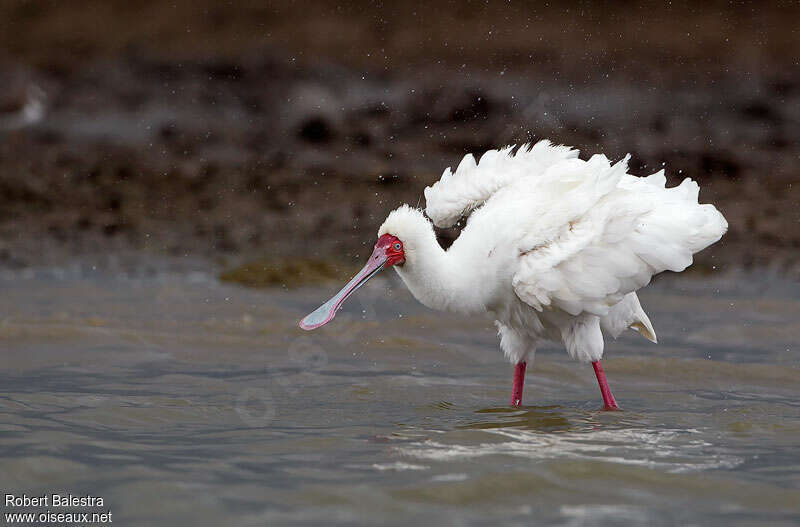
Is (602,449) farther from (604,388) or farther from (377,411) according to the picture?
(377,411)

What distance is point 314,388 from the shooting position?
907 cm

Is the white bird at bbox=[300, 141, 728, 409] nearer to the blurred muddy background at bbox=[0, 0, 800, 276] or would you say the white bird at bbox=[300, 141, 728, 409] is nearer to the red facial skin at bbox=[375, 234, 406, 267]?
the red facial skin at bbox=[375, 234, 406, 267]

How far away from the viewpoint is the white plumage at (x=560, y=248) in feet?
25.2

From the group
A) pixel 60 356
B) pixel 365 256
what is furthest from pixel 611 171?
pixel 365 256

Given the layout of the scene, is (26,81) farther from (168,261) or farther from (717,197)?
(717,197)

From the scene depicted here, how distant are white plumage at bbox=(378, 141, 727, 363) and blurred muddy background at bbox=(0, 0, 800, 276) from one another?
583 cm

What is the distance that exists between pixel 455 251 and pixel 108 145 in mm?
10845

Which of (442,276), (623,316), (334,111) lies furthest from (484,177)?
(334,111)

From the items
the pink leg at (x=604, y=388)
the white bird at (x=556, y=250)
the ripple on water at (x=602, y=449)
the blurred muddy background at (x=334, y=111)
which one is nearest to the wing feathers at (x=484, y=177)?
the white bird at (x=556, y=250)

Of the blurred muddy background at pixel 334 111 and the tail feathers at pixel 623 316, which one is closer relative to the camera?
the tail feathers at pixel 623 316

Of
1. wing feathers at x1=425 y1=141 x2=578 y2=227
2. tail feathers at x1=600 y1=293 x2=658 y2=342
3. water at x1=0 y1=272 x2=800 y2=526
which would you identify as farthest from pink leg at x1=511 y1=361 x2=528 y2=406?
wing feathers at x1=425 y1=141 x2=578 y2=227

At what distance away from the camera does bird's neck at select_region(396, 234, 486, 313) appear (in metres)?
7.75

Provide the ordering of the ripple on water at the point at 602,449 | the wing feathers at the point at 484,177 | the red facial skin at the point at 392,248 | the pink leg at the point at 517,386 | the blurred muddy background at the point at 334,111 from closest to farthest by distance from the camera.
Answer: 1. the ripple on water at the point at 602,449
2. the red facial skin at the point at 392,248
3. the wing feathers at the point at 484,177
4. the pink leg at the point at 517,386
5. the blurred muddy background at the point at 334,111

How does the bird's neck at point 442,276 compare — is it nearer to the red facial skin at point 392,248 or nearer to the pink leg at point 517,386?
the red facial skin at point 392,248
